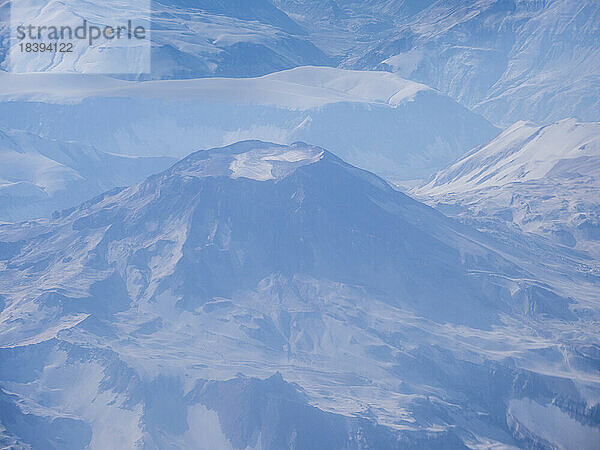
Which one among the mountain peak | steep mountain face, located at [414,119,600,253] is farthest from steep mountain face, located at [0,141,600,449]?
steep mountain face, located at [414,119,600,253]

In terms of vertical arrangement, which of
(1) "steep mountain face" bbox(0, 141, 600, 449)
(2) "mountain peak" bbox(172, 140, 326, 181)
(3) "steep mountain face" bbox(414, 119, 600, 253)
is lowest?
(3) "steep mountain face" bbox(414, 119, 600, 253)

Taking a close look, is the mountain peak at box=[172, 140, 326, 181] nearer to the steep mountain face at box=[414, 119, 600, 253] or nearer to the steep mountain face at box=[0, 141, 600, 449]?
the steep mountain face at box=[0, 141, 600, 449]

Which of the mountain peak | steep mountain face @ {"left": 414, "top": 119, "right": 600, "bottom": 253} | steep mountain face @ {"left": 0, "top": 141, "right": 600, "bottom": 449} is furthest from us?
steep mountain face @ {"left": 414, "top": 119, "right": 600, "bottom": 253}

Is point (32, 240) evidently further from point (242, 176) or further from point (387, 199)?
point (387, 199)

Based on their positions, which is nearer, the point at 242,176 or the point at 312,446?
the point at 312,446

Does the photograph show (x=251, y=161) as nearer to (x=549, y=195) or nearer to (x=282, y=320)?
(x=282, y=320)

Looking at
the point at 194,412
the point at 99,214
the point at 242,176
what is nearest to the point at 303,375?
the point at 194,412

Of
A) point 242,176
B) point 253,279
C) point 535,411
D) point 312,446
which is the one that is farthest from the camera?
point 242,176

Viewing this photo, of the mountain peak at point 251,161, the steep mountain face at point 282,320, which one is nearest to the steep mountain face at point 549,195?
the steep mountain face at point 282,320

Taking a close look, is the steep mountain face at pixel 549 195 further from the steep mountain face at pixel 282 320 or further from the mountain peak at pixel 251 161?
the mountain peak at pixel 251 161

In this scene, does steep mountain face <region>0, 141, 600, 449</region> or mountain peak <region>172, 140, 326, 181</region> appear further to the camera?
mountain peak <region>172, 140, 326, 181</region>
